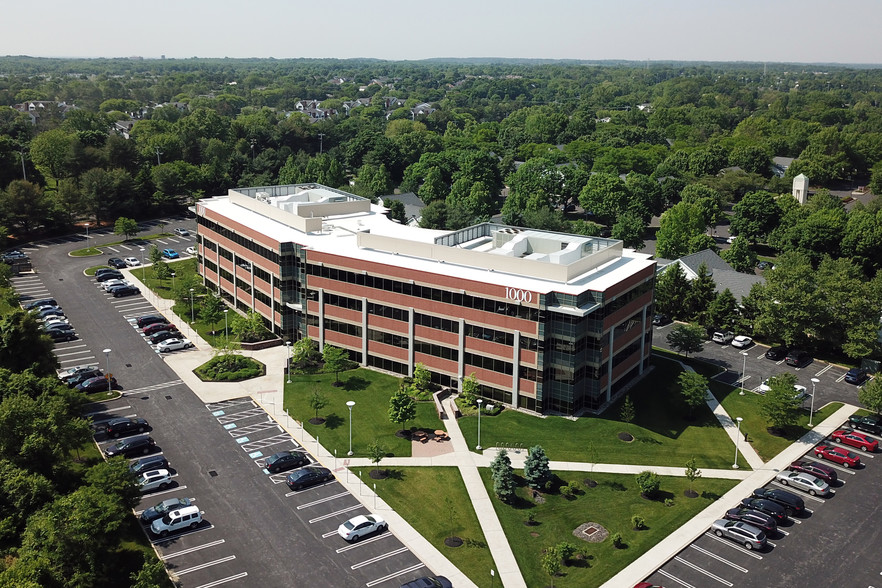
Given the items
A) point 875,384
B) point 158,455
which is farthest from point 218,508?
point 875,384

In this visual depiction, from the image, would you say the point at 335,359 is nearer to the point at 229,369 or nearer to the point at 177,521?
the point at 229,369

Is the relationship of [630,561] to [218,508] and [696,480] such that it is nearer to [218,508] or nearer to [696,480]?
[696,480]

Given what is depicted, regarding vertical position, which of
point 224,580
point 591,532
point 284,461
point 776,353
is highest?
point 776,353

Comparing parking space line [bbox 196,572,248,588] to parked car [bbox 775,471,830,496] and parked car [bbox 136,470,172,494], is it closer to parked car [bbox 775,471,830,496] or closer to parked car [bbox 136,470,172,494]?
parked car [bbox 136,470,172,494]

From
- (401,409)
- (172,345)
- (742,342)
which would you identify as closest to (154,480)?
(401,409)

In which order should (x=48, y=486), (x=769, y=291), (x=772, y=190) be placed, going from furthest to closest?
(x=772, y=190) < (x=769, y=291) < (x=48, y=486)

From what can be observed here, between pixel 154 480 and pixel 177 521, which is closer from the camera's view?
pixel 177 521

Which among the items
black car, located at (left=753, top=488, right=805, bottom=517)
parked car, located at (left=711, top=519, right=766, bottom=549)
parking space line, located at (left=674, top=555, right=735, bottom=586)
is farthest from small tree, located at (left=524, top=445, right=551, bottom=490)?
black car, located at (left=753, top=488, right=805, bottom=517)
